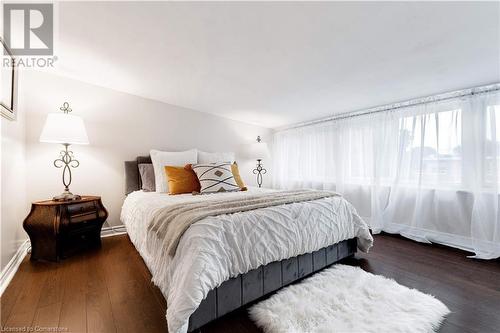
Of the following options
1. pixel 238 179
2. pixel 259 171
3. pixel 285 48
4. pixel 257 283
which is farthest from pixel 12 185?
pixel 259 171

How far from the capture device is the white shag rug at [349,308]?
1259 millimetres

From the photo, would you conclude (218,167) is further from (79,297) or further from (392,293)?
(392,293)

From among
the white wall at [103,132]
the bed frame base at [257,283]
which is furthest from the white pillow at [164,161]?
the bed frame base at [257,283]

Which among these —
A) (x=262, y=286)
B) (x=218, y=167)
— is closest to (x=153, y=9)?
(x=218, y=167)

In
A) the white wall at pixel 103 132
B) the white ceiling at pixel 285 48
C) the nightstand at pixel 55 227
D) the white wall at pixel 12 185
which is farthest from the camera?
the white wall at pixel 103 132

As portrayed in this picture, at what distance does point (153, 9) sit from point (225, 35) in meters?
0.53

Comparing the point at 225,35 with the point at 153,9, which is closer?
Answer: the point at 153,9

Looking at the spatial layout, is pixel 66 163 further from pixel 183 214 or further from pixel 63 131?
pixel 183 214

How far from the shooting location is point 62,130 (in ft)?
7.50

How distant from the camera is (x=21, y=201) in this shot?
2348 millimetres

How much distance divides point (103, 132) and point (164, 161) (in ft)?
3.07

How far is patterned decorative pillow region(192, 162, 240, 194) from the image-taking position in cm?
258

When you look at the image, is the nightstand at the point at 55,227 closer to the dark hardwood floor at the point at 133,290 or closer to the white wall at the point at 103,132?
the dark hardwood floor at the point at 133,290

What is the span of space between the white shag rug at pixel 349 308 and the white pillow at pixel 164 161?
1894 millimetres
